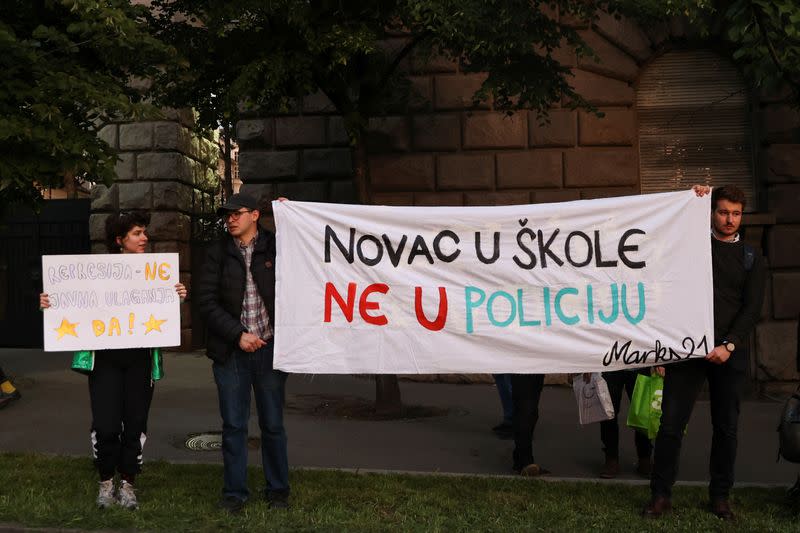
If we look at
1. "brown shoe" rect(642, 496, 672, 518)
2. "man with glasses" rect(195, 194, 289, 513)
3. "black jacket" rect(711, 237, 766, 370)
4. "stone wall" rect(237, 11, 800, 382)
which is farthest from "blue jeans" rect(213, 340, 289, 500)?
"stone wall" rect(237, 11, 800, 382)

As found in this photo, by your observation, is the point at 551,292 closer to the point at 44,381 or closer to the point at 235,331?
the point at 235,331

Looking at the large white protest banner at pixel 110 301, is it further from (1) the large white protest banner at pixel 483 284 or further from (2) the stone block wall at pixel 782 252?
(2) the stone block wall at pixel 782 252

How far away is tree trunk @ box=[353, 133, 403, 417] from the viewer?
930 centimetres

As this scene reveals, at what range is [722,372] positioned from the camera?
5559mm

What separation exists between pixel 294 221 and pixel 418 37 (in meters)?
3.94

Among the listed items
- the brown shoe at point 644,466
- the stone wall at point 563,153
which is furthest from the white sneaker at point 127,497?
the stone wall at point 563,153

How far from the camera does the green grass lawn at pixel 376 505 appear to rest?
5.34 meters

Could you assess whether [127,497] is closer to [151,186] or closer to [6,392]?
[6,392]

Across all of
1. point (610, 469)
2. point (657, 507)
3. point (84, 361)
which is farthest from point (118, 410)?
point (610, 469)

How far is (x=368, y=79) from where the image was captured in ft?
31.0

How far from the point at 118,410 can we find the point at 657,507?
10.5 feet

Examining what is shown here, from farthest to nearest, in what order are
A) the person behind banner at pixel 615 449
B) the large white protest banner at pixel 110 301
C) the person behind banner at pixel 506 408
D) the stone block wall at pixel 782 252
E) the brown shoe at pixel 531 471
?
the stone block wall at pixel 782 252 < the person behind banner at pixel 506 408 < the person behind banner at pixel 615 449 < the brown shoe at pixel 531 471 < the large white protest banner at pixel 110 301

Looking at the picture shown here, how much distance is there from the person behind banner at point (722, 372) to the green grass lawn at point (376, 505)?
20cm

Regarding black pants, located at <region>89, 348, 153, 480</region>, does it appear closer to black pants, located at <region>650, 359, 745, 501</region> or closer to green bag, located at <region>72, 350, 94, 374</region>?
green bag, located at <region>72, 350, 94, 374</region>
